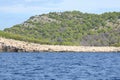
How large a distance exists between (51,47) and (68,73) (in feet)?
382

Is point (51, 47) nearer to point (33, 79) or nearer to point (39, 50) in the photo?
point (39, 50)

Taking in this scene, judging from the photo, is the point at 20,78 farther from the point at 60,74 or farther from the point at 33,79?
the point at 60,74

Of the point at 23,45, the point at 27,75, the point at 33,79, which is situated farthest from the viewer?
the point at 23,45

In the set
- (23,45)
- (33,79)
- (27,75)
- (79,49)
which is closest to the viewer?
(33,79)

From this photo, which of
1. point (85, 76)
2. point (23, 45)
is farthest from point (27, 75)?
point (23, 45)

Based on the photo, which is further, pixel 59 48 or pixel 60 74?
pixel 59 48

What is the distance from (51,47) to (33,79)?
4892 inches

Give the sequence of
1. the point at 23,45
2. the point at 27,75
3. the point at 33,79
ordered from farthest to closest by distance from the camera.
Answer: the point at 23,45
the point at 27,75
the point at 33,79

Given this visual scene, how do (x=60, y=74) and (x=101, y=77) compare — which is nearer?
(x=101, y=77)

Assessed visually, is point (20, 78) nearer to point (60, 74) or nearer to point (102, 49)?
point (60, 74)

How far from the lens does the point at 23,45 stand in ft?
581

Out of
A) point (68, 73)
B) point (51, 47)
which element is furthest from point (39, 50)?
point (68, 73)

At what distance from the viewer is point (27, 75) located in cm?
6588

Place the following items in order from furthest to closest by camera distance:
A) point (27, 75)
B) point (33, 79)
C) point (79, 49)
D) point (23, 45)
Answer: point (79, 49)
point (23, 45)
point (27, 75)
point (33, 79)
